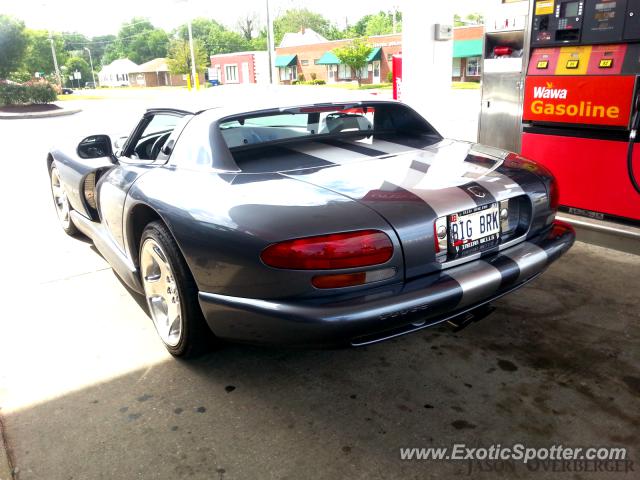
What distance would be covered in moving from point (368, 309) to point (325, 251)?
274 mm

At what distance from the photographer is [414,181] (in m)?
2.41

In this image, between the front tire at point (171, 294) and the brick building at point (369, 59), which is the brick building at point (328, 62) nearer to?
the brick building at point (369, 59)

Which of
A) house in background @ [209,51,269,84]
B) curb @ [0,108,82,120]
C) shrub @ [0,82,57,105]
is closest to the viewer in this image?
curb @ [0,108,82,120]

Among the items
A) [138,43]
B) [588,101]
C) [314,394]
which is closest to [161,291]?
[314,394]

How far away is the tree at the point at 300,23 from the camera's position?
95000 mm

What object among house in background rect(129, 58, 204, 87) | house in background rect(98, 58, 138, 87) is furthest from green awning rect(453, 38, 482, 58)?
house in background rect(98, 58, 138, 87)

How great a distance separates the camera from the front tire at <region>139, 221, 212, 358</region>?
8.20 feet

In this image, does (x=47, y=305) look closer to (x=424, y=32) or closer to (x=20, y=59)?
(x=424, y=32)

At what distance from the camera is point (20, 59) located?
1061 inches

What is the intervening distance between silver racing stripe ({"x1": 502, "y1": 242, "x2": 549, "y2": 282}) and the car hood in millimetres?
263

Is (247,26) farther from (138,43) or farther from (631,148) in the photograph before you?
(631,148)

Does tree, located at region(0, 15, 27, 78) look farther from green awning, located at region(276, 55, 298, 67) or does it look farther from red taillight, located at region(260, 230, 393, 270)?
green awning, located at region(276, 55, 298, 67)

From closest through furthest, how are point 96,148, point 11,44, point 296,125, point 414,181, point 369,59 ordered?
1. point 414,181
2. point 296,125
3. point 96,148
4. point 11,44
5. point 369,59

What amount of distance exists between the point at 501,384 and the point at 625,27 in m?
2.98
